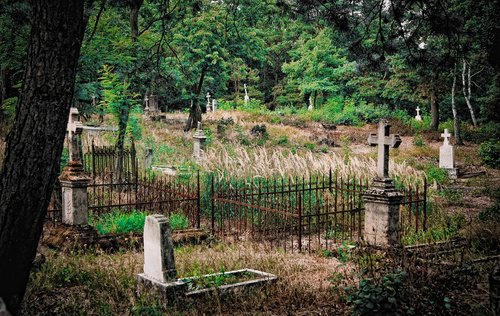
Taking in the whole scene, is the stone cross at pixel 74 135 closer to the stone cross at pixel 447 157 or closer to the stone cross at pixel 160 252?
the stone cross at pixel 160 252

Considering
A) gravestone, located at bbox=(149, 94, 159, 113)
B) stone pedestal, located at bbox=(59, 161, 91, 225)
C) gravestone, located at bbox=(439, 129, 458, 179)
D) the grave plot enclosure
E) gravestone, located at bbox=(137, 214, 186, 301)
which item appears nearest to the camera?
gravestone, located at bbox=(137, 214, 186, 301)

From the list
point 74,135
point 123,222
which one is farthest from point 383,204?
point 74,135

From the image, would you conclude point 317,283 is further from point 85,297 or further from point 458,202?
point 458,202

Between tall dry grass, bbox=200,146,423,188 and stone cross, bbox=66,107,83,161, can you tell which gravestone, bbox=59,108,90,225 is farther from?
tall dry grass, bbox=200,146,423,188

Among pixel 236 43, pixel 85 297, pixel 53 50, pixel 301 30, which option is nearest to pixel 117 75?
pixel 85 297

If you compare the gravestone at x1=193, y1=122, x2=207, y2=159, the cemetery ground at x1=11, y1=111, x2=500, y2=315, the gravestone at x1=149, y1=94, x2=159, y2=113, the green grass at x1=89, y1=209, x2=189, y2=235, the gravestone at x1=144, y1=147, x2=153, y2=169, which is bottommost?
the cemetery ground at x1=11, y1=111, x2=500, y2=315

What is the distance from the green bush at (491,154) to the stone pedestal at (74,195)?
17.8m

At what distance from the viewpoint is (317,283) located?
21.1 feet

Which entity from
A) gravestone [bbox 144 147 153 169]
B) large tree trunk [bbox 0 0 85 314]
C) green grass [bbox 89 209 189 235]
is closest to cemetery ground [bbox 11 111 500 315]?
green grass [bbox 89 209 189 235]

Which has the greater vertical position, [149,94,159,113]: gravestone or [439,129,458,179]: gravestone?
[149,94,159,113]: gravestone

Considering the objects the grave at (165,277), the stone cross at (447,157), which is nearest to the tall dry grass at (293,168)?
the stone cross at (447,157)

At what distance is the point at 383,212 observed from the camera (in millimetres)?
9000

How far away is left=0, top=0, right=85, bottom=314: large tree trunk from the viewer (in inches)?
160

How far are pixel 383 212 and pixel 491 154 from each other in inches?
585
